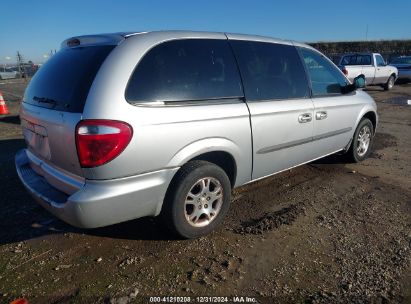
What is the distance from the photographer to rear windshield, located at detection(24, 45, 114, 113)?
279 cm

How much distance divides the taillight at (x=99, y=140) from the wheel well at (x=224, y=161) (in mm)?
856

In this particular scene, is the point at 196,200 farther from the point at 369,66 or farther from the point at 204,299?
the point at 369,66

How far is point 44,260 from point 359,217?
3.05m

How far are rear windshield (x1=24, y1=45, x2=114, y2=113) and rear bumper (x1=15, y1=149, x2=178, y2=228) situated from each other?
616 millimetres

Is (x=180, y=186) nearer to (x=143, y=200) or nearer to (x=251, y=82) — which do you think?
(x=143, y=200)

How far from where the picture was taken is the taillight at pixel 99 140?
2.59 metres

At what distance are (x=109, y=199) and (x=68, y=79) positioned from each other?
110 centimetres

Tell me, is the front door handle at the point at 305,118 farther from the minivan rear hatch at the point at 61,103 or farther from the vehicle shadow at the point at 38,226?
the minivan rear hatch at the point at 61,103

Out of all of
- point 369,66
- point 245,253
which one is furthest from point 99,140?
point 369,66

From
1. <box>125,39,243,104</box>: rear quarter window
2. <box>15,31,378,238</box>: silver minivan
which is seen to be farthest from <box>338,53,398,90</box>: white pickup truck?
<box>125,39,243,104</box>: rear quarter window

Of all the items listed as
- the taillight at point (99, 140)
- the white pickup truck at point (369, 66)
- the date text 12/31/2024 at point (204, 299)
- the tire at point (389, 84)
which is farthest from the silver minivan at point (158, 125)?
the tire at point (389, 84)

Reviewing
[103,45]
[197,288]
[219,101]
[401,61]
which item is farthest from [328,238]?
[401,61]

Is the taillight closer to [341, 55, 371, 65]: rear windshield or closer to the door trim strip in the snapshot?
the door trim strip

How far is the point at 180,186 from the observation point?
3.02 m
